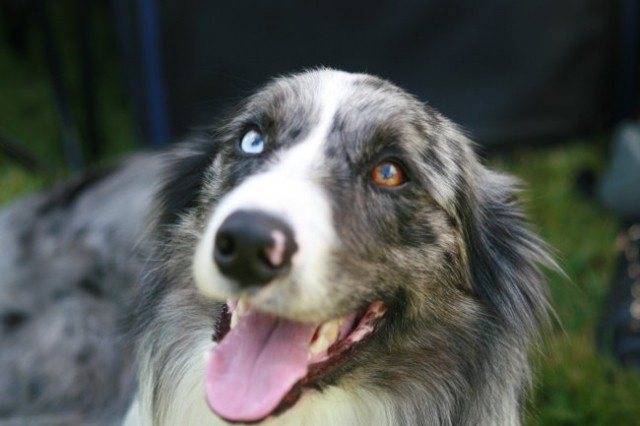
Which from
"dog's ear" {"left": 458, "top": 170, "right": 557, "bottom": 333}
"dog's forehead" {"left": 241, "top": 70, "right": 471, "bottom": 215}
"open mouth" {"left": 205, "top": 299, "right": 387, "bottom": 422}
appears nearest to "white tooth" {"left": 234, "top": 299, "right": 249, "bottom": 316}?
"open mouth" {"left": 205, "top": 299, "right": 387, "bottom": 422}

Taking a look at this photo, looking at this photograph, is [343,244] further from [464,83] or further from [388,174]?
[464,83]

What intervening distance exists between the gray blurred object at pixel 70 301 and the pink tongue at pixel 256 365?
91 cm

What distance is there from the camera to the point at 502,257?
115 inches

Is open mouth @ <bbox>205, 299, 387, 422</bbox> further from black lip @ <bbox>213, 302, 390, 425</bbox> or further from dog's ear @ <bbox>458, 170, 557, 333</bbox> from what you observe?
dog's ear @ <bbox>458, 170, 557, 333</bbox>

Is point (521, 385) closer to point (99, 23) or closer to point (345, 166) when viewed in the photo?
point (345, 166)

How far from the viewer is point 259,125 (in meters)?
2.74

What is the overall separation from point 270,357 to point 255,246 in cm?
43

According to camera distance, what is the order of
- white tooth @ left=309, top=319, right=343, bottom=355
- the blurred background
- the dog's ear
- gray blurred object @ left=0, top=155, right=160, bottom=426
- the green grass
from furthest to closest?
the blurred background < the green grass < gray blurred object @ left=0, top=155, right=160, bottom=426 < the dog's ear < white tooth @ left=309, top=319, right=343, bottom=355

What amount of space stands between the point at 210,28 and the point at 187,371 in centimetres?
276

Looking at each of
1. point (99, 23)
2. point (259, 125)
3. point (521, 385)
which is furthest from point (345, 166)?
point (99, 23)

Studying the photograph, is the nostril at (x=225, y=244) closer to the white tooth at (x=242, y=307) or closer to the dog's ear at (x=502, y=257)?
the white tooth at (x=242, y=307)

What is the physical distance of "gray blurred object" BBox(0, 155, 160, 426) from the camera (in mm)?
3594

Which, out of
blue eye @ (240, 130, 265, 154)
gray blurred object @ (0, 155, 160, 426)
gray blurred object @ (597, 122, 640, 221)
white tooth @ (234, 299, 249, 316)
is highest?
gray blurred object @ (597, 122, 640, 221)

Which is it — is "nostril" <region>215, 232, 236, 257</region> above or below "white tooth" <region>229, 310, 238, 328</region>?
above
